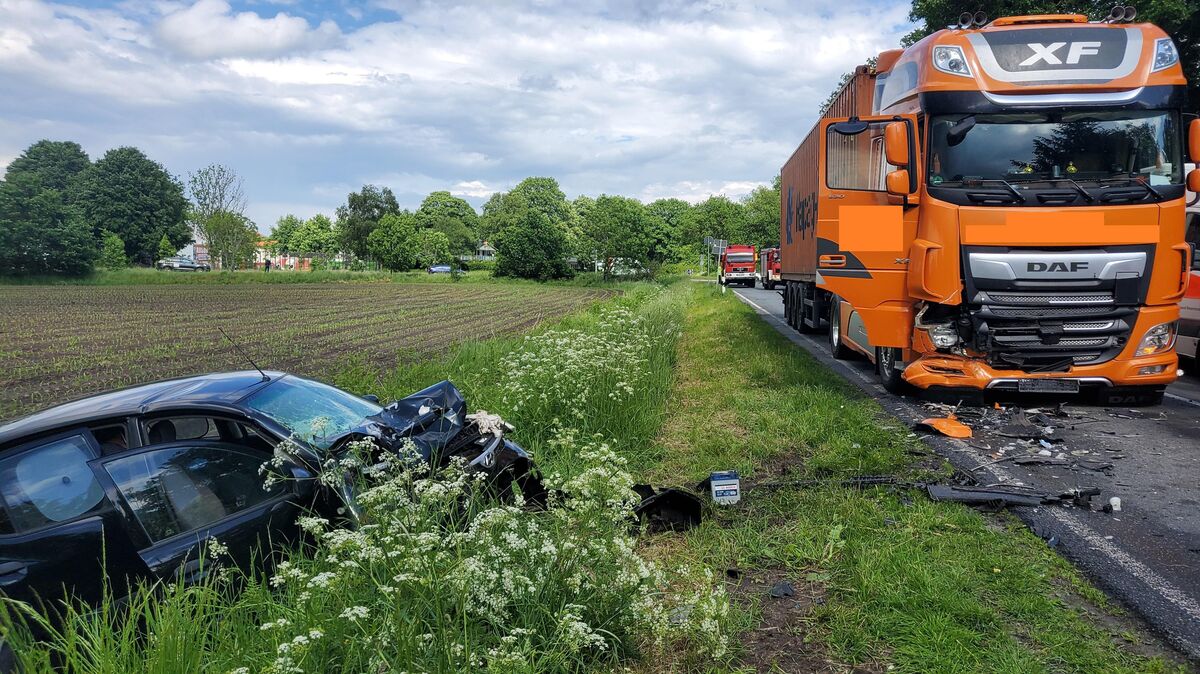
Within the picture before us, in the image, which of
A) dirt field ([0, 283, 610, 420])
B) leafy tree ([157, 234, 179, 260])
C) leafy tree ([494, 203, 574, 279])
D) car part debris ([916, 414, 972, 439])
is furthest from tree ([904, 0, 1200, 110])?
leafy tree ([157, 234, 179, 260])

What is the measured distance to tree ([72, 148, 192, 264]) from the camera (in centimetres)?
7306

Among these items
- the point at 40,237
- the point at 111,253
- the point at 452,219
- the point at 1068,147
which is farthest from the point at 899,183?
the point at 452,219

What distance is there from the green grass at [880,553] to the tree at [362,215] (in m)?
95.7

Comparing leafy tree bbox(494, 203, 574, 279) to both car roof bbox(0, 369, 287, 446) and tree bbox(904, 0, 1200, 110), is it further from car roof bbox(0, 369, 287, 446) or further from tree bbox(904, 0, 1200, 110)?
car roof bbox(0, 369, 287, 446)

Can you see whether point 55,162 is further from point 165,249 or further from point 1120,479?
point 1120,479

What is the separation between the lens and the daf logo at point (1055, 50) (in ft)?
22.9

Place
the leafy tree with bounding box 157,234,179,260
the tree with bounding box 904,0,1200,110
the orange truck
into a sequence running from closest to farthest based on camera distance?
1. the orange truck
2. the tree with bounding box 904,0,1200,110
3. the leafy tree with bounding box 157,234,179,260

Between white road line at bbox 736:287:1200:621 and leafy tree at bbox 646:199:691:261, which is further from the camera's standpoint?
leafy tree at bbox 646:199:691:261

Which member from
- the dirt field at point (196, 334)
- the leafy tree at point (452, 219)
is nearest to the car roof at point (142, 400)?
the dirt field at point (196, 334)

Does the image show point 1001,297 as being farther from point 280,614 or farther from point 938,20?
point 938,20

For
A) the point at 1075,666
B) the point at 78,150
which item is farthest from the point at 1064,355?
the point at 78,150

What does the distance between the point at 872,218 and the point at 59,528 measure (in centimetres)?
731

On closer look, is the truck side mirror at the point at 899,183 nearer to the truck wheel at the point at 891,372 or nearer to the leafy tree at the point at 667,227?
the truck wheel at the point at 891,372

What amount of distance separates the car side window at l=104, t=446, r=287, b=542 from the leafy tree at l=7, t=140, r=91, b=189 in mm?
89672
